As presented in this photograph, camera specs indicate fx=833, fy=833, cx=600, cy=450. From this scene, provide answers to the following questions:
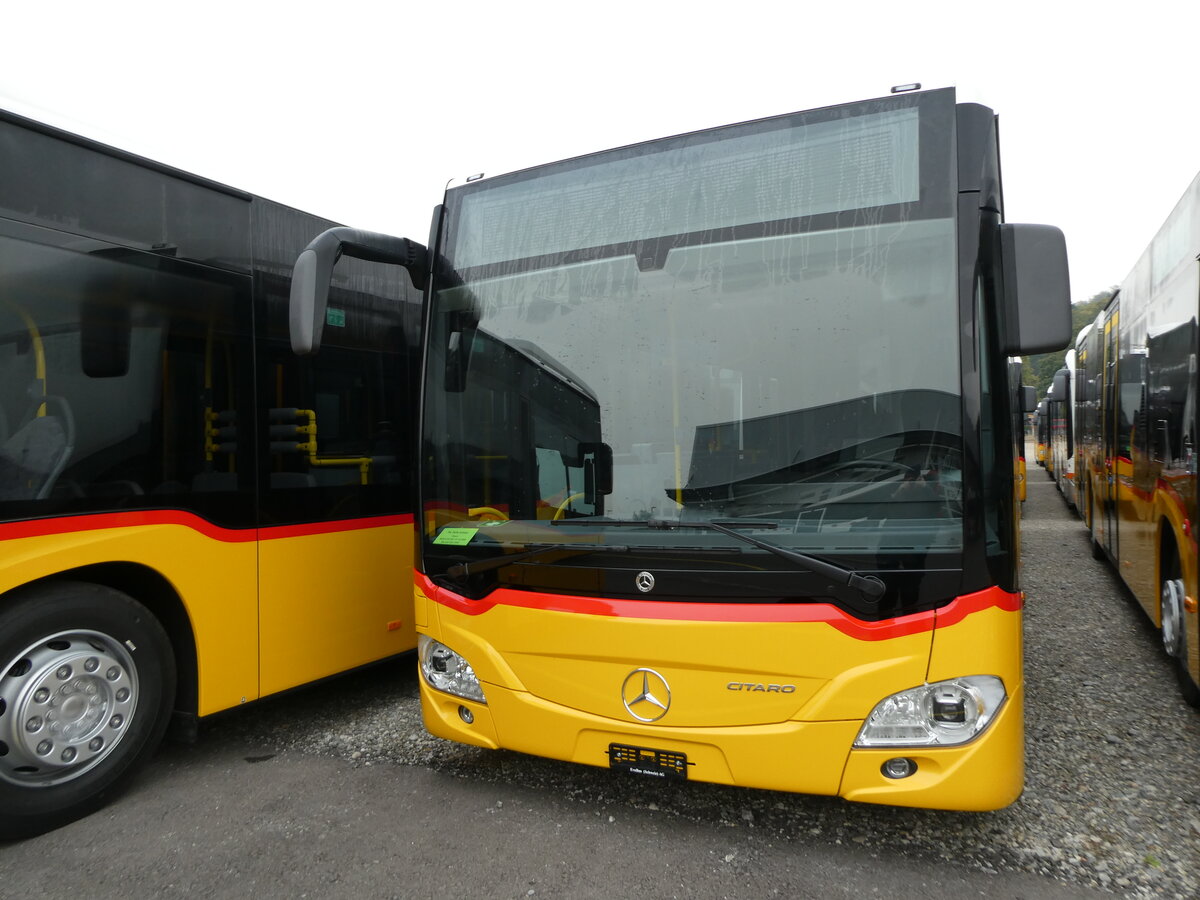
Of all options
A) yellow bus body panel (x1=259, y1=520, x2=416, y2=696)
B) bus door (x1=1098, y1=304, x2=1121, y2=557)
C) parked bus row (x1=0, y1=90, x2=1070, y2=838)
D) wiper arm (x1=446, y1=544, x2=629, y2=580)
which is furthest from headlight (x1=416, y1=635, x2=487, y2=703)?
bus door (x1=1098, y1=304, x2=1121, y2=557)

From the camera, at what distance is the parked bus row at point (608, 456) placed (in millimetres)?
2797

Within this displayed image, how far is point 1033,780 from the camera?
3.75 m

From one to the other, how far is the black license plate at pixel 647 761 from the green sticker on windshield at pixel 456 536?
1.01 meters

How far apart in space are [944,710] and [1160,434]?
3.26 metres

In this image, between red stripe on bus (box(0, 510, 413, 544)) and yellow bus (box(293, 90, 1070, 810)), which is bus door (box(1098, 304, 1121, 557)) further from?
red stripe on bus (box(0, 510, 413, 544))

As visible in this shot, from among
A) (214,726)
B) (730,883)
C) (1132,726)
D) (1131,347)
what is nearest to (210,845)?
(214,726)

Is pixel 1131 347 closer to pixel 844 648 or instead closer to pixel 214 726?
pixel 844 648

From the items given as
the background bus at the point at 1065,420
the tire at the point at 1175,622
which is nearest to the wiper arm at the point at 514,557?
the tire at the point at 1175,622

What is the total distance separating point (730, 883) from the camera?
9.54 feet

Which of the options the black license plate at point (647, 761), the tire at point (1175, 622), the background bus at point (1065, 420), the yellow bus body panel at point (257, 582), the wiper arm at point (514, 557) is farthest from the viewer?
the background bus at point (1065, 420)

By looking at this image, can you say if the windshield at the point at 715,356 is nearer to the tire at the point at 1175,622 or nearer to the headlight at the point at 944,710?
the headlight at the point at 944,710

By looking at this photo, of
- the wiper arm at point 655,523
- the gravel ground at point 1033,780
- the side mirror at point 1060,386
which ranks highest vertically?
the side mirror at point 1060,386

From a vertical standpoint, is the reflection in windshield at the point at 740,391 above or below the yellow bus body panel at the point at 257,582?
above

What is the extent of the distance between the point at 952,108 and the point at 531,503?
2116 millimetres
